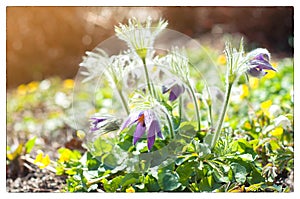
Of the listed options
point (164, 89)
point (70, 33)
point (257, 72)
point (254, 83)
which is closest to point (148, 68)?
point (164, 89)

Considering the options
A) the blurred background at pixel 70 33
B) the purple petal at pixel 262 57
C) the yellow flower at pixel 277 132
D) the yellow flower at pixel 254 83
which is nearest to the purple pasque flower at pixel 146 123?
the purple petal at pixel 262 57

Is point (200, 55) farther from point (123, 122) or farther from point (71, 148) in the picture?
point (123, 122)

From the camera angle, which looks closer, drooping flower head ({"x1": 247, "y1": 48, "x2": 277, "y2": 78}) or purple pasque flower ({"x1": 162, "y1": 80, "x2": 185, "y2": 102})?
drooping flower head ({"x1": 247, "y1": 48, "x2": 277, "y2": 78})

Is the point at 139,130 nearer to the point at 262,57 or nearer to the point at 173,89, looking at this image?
the point at 173,89

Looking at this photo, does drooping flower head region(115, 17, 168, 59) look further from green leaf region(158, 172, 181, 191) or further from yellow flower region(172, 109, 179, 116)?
green leaf region(158, 172, 181, 191)

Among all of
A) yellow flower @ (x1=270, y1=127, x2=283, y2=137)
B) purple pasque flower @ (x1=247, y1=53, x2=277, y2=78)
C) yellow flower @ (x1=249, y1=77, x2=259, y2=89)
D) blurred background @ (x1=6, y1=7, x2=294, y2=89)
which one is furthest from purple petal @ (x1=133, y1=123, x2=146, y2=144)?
blurred background @ (x1=6, y1=7, x2=294, y2=89)

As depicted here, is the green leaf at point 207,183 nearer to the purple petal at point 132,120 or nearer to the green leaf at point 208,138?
the green leaf at point 208,138

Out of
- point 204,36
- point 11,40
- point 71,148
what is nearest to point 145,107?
point 71,148
